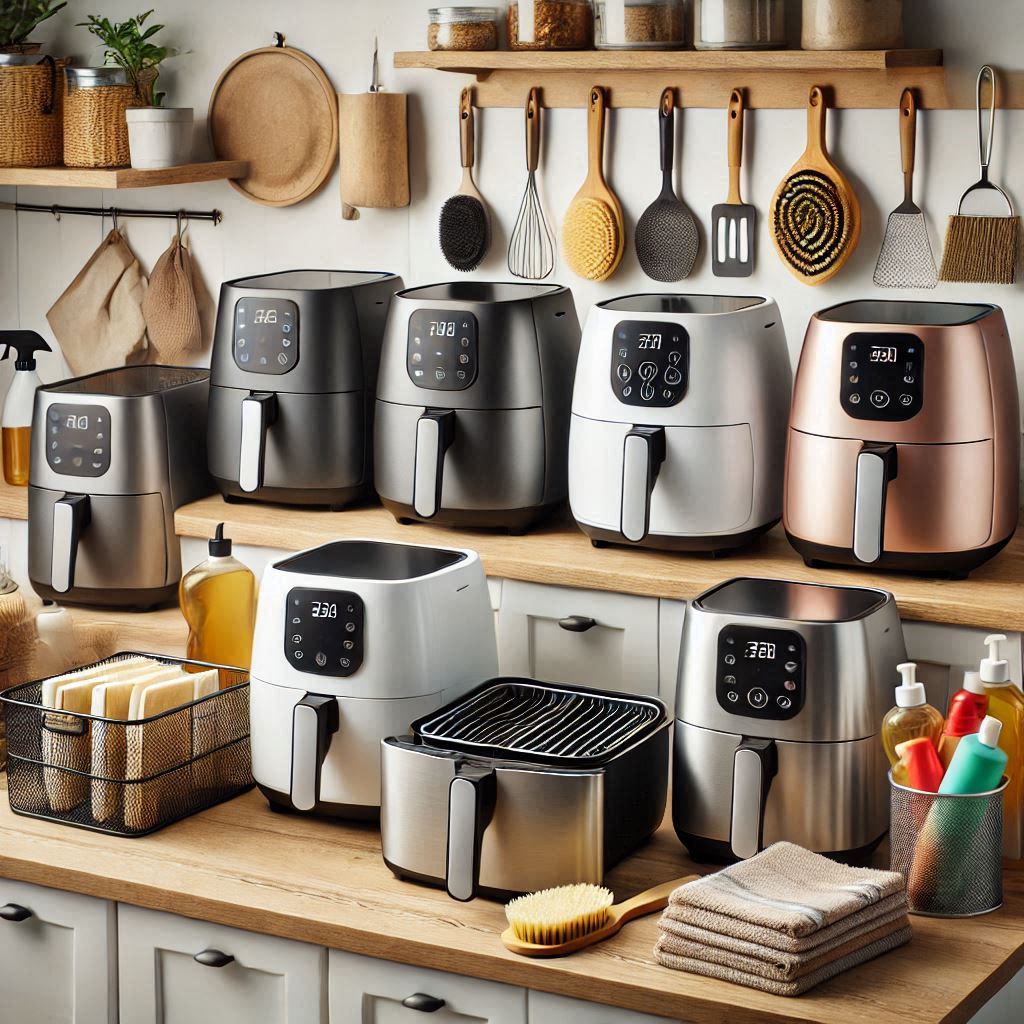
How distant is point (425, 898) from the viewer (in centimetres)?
149

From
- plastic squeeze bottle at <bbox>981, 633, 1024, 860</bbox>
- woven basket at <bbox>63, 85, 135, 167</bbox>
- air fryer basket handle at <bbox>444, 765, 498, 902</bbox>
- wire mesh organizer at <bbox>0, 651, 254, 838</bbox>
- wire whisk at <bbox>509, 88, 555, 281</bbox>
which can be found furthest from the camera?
woven basket at <bbox>63, 85, 135, 167</bbox>

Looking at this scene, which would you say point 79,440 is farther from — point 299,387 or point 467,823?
point 467,823

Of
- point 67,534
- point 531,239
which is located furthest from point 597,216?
point 67,534

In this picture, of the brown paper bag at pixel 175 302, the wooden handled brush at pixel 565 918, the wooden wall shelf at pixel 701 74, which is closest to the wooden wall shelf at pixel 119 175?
the brown paper bag at pixel 175 302

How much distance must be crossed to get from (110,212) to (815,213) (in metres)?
1.13

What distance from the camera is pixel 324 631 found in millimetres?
1604

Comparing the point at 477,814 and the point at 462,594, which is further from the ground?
the point at 462,594

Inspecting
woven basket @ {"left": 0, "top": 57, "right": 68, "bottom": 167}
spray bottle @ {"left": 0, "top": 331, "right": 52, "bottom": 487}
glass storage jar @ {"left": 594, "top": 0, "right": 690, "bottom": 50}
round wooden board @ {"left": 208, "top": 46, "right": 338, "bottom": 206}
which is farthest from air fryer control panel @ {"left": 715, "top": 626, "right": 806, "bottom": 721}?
woven basket @ {"left": 0, "top": 57, "right": 68, "bottom": 167}

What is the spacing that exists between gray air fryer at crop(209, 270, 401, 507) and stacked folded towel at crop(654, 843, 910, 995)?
0.88 m

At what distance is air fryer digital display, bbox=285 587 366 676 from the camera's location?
160cm

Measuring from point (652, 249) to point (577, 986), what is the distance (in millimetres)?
1110

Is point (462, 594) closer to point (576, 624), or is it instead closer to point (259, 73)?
point (576, 624)

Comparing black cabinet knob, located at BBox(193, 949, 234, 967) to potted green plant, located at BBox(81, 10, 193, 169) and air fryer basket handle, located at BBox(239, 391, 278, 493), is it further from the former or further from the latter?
potted green plant, located at BBox(81, 10, 193, 169)


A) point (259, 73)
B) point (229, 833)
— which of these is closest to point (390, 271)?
point (259, 73)
